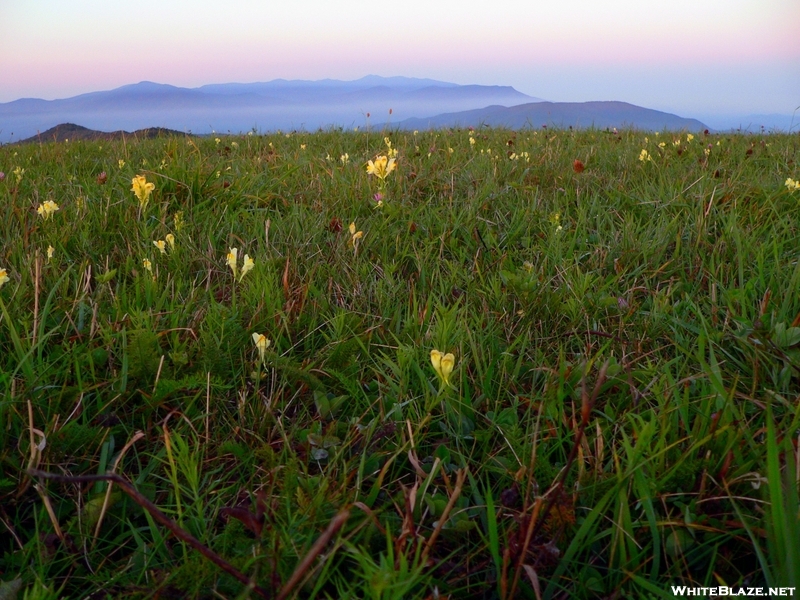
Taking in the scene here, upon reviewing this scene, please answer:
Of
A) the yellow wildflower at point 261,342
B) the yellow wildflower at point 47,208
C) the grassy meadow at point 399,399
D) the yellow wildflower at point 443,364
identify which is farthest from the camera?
the yellow wildflower at point 47,208

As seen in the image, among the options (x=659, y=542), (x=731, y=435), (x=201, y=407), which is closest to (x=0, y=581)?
(x=201, y=407)

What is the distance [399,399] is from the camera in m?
1.76

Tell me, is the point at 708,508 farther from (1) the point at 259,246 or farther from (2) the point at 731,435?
(1) the point at 259,246

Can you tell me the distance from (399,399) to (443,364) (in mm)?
216

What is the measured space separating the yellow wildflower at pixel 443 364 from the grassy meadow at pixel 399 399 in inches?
0.4

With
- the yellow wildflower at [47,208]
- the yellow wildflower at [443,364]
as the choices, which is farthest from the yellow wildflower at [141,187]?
the yellow wildflower at [443,364]

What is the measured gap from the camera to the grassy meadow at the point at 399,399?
1247mm

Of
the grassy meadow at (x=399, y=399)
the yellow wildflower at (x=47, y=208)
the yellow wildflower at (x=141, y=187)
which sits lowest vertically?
the grassy meadow at (x=399, y=399)

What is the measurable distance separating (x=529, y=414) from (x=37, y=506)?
1323 mm

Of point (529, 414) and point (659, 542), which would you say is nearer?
point (659, 542)

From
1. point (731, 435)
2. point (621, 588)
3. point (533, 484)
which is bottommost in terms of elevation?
point (621, 588)

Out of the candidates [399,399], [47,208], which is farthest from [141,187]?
[399,399]

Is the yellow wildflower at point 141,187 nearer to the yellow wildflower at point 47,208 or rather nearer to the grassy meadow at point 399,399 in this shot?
the grassy meadow at point 399,399

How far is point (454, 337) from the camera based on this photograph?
2.01 metres
